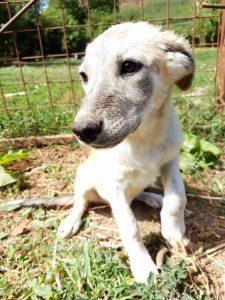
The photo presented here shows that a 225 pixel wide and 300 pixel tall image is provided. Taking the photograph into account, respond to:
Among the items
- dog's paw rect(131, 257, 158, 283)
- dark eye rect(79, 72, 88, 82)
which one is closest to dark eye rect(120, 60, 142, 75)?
dark eye rect(79, 72, 88, 82)

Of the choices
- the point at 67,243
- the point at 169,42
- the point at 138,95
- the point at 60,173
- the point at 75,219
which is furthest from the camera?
the point at 60,173

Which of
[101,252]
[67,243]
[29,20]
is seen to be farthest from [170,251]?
[29,20]

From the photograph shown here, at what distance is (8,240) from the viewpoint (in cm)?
302

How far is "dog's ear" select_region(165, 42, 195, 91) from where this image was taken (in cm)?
247

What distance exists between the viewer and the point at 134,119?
2285 millimetres

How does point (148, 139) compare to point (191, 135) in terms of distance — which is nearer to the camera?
point (148, 139)

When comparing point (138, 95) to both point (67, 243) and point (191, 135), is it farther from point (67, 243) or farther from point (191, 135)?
point (191, 135)

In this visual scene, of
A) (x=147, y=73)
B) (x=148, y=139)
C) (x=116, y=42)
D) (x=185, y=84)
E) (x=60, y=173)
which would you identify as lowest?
(x=60, y=173)

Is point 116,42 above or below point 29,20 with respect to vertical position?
above

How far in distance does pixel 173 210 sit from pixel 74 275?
0.77m

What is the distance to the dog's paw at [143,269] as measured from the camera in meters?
2.35

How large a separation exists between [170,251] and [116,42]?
1460 millimetres

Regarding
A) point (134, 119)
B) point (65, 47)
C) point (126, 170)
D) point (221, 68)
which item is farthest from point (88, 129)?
point (221, 68)

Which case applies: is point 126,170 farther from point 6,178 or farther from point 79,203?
point 6,178
